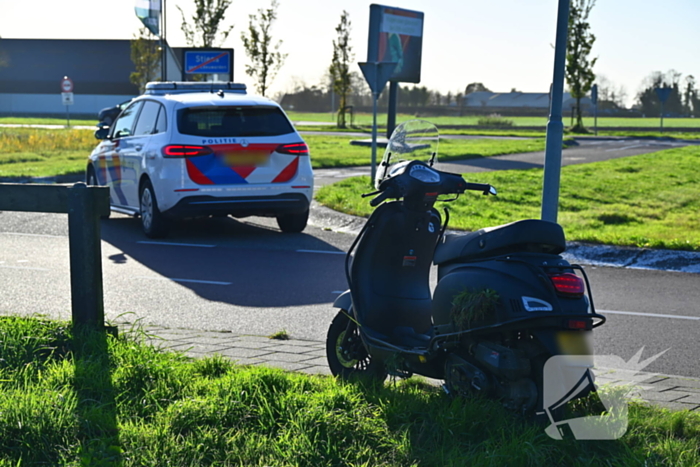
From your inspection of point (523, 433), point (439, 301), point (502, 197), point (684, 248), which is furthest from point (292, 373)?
point (502, 197)

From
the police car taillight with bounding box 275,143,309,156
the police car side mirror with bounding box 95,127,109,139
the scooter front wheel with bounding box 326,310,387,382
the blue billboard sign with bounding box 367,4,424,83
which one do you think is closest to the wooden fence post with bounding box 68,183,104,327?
the scooter front wheel with bounding box 326,310,387,382

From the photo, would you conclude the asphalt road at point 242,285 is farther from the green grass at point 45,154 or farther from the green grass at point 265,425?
the green grass at point 45,154

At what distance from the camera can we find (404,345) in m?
4.42

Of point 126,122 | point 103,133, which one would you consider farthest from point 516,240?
point 103,133

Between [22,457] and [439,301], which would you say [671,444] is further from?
[22,457]

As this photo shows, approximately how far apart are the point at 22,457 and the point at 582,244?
804 centimetres

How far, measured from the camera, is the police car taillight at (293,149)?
10547mm

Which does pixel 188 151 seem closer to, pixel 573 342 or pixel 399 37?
pixel 573 342

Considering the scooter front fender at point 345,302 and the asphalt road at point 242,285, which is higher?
the scooter front fender at point 345,302

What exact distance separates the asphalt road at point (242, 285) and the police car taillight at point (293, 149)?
112 cm

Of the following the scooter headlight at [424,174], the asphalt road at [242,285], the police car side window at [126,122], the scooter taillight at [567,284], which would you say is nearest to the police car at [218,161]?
the asphalt road at [242,285]

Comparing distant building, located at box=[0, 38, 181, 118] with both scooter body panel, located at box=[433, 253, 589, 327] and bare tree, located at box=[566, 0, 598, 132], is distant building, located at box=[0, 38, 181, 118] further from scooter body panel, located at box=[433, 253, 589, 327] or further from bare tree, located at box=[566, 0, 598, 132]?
scooter body panel, located at box=[433, 253, 589, 327]

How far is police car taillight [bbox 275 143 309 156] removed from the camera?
10.5 metres

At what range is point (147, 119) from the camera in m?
11.3
